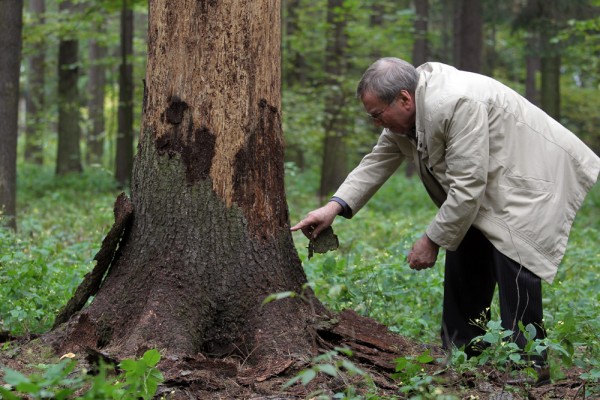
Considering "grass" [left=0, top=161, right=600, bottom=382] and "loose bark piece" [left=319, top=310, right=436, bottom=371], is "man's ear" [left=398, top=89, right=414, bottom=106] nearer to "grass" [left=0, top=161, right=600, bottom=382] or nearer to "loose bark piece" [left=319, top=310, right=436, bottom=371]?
"grass" [left=0, top=161, right=600, bottom=382]

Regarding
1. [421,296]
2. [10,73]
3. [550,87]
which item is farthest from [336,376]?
[550,87]

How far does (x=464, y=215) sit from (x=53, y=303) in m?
2.72

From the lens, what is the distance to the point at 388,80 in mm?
3961

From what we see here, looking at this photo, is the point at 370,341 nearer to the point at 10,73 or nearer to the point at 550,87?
the point at 10,73

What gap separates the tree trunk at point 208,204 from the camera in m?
3.82

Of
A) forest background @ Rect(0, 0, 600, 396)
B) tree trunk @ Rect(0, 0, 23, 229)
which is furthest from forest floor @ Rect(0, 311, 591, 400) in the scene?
tree trunk @ Rect(0, 0, 23, 229)

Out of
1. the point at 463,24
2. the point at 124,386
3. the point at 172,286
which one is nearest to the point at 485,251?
the point at 172,286

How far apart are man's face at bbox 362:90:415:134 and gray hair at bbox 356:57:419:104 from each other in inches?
1.1

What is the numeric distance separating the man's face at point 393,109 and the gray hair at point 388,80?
3cm

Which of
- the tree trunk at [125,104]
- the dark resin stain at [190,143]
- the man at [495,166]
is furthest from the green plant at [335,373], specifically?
the tree trunk at [125,104]

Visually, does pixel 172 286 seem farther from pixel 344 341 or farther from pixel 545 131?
pixel 545 131

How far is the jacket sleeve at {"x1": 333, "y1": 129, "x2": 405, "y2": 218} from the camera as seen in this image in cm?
459

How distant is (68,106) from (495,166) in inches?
549

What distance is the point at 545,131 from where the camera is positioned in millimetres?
4086
